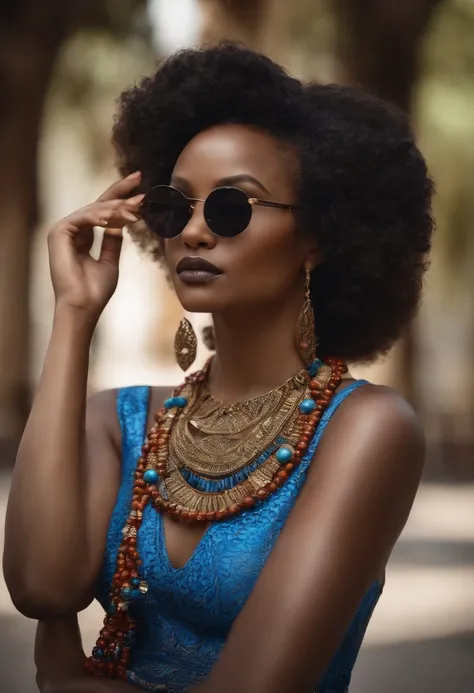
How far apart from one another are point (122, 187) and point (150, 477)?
762mm

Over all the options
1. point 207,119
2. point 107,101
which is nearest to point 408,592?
point 207,119

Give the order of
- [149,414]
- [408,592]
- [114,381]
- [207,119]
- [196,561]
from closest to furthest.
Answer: [196,561]
[207,119]
[149,414]
[408,592]
[114,381]

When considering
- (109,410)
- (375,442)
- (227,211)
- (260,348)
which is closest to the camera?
(375,442)

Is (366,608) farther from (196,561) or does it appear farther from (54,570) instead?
(54,570)

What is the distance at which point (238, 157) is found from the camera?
2.51 meters

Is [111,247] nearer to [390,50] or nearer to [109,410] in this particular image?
[109,410]

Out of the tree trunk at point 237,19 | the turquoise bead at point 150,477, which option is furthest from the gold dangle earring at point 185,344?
the tree trunk at point 237,19

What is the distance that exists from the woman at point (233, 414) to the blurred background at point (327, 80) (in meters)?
2.33

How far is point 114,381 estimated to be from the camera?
2330cm

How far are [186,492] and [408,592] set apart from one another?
4.70 metres

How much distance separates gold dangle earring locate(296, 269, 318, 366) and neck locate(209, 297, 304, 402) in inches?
0.8

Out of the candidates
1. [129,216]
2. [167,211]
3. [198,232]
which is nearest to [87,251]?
[129,216]

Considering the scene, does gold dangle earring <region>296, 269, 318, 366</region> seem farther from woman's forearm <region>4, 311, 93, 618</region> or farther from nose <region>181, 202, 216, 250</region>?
woman's forearm <region>4, 311, 93, 618</region>

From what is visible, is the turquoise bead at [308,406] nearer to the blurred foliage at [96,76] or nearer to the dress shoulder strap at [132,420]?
the dress shoulder strap at [132,420]
